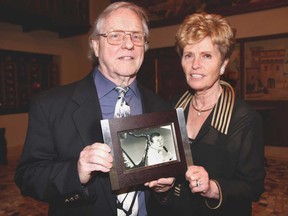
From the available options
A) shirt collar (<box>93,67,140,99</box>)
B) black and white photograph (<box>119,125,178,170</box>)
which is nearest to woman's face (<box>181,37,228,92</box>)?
shirt collar (<box>93,67,140,99</box>)

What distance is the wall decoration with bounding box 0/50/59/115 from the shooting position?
808 centimetres

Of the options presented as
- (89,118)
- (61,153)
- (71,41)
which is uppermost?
(71,41)

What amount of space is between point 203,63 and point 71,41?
8.84 m

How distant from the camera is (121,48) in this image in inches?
64.1

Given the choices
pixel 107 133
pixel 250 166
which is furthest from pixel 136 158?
pixel 250 166

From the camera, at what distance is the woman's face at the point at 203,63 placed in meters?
1.80

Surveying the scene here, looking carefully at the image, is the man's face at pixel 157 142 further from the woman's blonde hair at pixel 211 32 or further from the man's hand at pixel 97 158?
the woman's blonde hair at pixel 211 32

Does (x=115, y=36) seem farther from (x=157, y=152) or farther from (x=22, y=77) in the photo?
(x=22, y=77)

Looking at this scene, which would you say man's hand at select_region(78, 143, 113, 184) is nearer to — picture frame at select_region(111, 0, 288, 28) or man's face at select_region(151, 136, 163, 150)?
man's face at select_region(151, 136, 163, 150)

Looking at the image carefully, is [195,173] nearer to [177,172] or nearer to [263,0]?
[177,172]

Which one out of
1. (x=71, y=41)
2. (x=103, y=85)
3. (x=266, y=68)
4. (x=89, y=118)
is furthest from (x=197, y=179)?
(x=71, y=41)

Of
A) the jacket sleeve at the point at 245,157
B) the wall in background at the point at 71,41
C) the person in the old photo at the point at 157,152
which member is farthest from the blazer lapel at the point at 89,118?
the wall in background at the point at 71,41

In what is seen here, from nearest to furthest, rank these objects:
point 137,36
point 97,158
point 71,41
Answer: point 97,158, point 137,36, point 71,41

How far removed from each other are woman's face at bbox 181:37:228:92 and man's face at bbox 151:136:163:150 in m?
0.59
